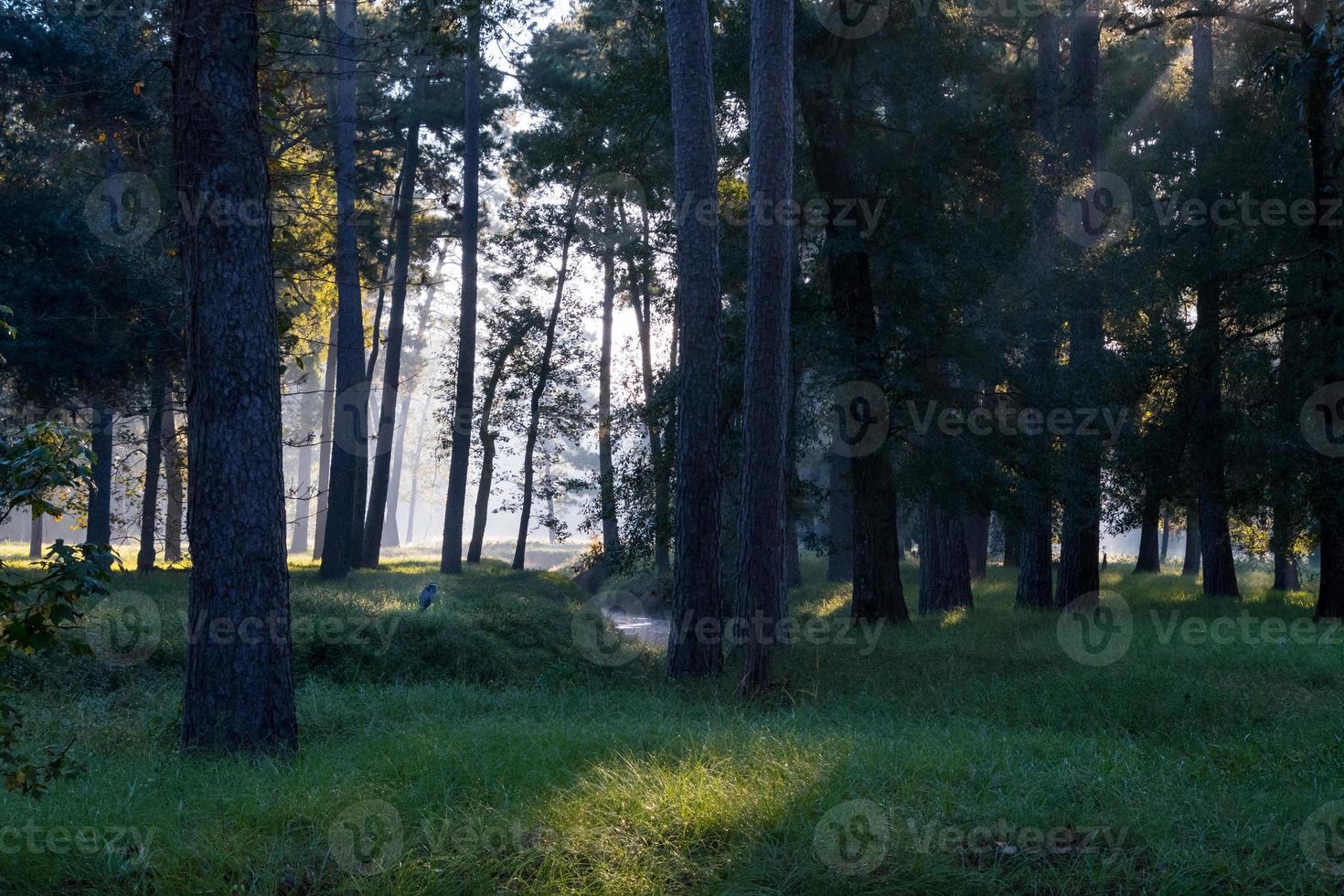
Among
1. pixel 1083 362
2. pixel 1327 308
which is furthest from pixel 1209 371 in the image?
pixel 1083 362

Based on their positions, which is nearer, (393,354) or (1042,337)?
(1042,337)

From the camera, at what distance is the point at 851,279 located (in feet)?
49.0

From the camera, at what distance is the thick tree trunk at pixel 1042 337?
1442 cm

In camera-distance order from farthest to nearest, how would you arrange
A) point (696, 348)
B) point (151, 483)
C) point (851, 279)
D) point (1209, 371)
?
point (151, 483) → point (1209, 371) → point (851, 279) → point (696, 348)

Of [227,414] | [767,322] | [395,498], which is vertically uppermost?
[767,322]

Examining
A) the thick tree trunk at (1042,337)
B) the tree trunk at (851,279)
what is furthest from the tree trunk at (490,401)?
the thick tree trunk at (1042,337)

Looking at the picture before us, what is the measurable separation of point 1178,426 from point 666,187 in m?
9.48

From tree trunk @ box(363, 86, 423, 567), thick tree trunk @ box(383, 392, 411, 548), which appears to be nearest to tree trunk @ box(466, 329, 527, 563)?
tree trunk @ box(363, 86, 423, 567)

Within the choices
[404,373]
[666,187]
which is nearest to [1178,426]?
[666,187]

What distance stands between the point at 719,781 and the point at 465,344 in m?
22.0

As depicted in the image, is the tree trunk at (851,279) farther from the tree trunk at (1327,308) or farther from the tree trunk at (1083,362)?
the tree trunk at (1327,308)

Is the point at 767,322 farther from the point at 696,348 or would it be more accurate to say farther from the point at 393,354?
the point at 393,354

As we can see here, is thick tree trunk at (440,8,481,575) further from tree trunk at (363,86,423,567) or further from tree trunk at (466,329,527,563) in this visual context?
tree trunk at (363,86,423,567)

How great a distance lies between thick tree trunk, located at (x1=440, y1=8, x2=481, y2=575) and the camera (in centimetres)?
2613
